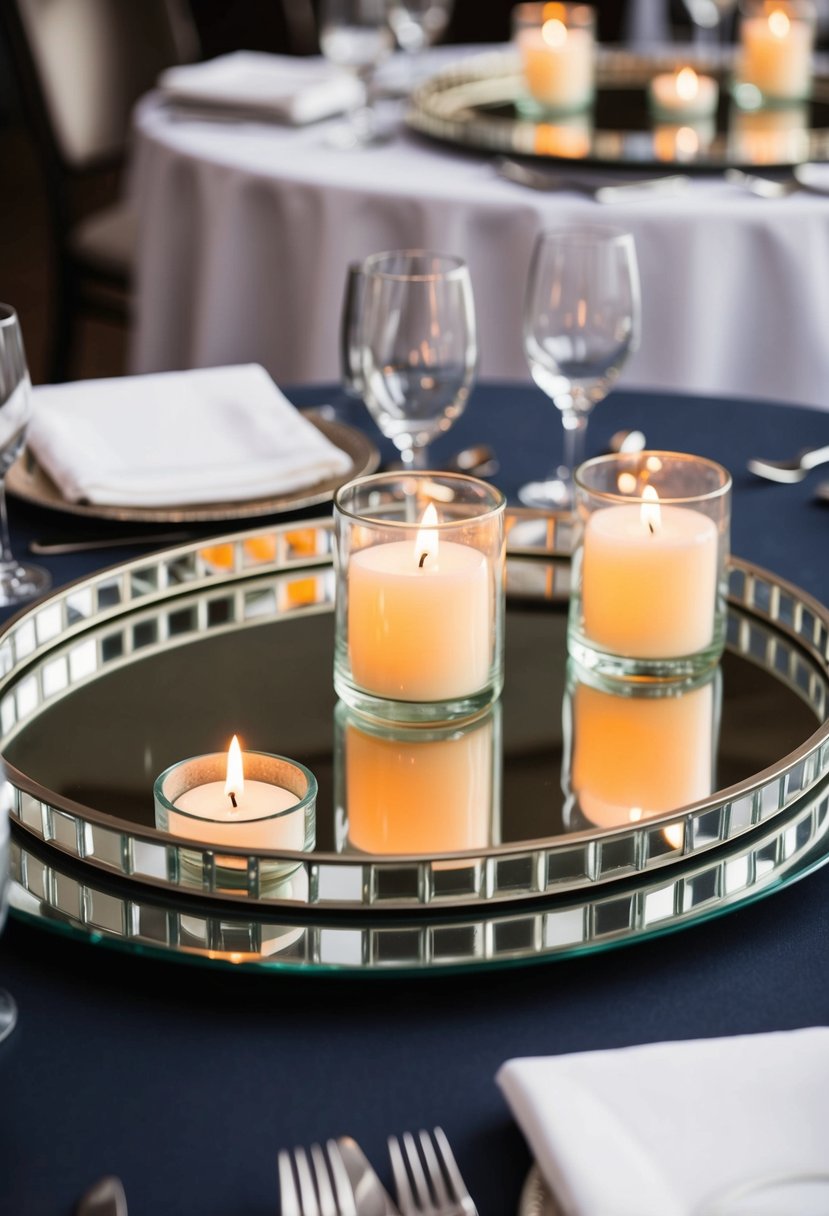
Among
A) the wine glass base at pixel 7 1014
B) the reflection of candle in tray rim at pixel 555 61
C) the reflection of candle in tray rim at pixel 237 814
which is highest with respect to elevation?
the reflection of candle in tray rim at pixel 555 61

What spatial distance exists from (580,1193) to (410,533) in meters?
0.41

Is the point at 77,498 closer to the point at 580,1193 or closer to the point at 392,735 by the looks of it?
the point at 392,735

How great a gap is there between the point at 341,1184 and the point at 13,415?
26.1 inches

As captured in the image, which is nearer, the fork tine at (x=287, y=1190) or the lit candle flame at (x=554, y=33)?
the fork tine at (x=287, y=1190)

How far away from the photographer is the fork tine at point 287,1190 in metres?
0.52

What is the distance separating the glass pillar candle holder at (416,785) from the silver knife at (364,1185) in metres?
0.16

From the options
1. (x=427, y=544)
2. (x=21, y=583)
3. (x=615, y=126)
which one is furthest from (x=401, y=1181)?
(x=615, y=126)

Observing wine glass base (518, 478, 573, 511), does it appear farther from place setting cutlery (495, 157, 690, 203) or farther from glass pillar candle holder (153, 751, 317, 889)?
place setting cutlery (495, 157, 690, 203)

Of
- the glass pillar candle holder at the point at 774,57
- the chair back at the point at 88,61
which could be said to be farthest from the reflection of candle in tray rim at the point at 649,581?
the chair back at the point at 88,61

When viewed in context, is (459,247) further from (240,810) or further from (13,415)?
(240,810)

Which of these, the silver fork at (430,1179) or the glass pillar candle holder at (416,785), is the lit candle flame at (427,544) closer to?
the glass pillar candle holder at (416,785)

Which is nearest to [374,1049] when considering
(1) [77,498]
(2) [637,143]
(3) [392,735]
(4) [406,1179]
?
(4) [406,1179]

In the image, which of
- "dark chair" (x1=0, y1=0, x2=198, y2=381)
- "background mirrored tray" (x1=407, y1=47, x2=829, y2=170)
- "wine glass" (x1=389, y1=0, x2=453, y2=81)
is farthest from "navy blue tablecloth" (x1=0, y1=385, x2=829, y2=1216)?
"dark chair" (x1=0, y1=0, x2=198, y2=381)

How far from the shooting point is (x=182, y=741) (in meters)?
0.83
